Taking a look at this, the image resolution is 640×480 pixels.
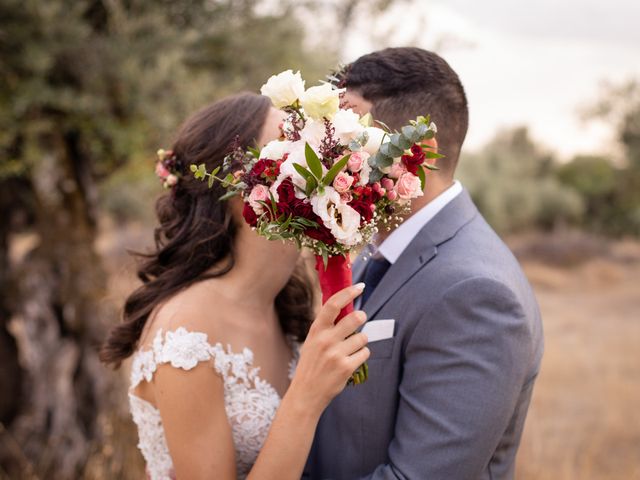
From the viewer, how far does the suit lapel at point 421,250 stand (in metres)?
2.29

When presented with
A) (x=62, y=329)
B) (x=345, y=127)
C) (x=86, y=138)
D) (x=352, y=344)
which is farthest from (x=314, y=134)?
(x=62, y=329)

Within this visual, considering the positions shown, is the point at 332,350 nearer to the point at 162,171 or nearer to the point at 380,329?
the point at 380,329

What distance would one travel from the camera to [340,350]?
6.23 ft

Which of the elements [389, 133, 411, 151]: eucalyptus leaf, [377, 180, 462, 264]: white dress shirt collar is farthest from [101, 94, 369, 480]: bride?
[389, 133, 411, 151]: eucalyptus leaf

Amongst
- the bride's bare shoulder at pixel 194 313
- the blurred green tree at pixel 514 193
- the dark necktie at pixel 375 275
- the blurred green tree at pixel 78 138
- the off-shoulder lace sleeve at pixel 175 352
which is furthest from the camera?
the blurred green tree at pixel 514 193

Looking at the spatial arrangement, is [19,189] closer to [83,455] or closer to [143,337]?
[83,455]

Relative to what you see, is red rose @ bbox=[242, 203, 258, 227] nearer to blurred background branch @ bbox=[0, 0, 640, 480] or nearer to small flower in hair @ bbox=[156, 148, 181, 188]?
small flower in hair @ bbox=[156, 148, 181, 188]

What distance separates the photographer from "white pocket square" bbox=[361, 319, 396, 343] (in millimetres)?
2213

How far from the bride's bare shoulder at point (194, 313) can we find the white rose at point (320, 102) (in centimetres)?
115

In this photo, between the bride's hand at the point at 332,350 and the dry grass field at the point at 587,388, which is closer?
the bride's hand at the point at 332,350

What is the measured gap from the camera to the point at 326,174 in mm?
1671

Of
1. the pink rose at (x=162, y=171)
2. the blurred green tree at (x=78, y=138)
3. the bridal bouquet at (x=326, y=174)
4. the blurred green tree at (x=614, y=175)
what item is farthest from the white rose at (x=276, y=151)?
the blurred green tree at (x=614, y=175)

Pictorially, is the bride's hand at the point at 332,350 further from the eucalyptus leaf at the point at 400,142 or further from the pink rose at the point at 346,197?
the eucalyptus leaf at the point at 400,142

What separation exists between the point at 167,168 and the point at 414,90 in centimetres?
113
